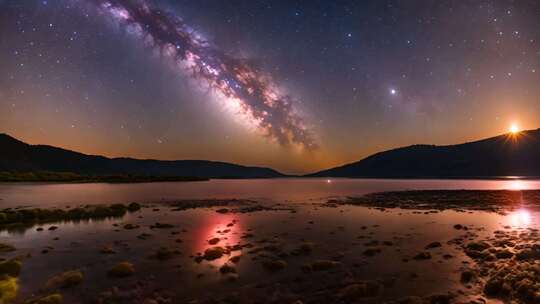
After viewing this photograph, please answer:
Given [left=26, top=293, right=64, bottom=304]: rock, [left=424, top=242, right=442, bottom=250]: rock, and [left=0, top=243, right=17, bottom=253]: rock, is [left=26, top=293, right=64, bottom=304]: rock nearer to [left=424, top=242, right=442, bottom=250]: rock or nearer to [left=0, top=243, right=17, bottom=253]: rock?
[left=0, top=243, right=17, bottom=253]: rock

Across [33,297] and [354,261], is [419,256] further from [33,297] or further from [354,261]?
[33,297]

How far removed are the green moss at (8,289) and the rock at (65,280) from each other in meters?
1.05

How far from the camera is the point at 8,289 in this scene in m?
12.1

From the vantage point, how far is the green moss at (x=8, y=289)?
11.3 metres

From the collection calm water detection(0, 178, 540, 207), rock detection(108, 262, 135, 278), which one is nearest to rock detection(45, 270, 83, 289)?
rock detection(108, 262, 135, 278)

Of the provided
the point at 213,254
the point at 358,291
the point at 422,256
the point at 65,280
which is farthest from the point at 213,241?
the point at 422,256

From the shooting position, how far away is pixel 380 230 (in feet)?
85.8

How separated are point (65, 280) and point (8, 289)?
183cm

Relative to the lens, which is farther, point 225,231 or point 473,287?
point 225,231

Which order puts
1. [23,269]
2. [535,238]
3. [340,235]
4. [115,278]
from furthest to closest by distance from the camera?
1. [340,235]
2. [535,238]
3. [23,269]
4. [115,278]

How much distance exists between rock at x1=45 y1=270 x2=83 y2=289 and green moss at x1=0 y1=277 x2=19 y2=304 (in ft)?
3.45

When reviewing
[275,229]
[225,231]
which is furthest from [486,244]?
[225,231]

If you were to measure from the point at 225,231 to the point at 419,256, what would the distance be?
47.6ft

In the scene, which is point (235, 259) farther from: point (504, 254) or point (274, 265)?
point (504, 254)
